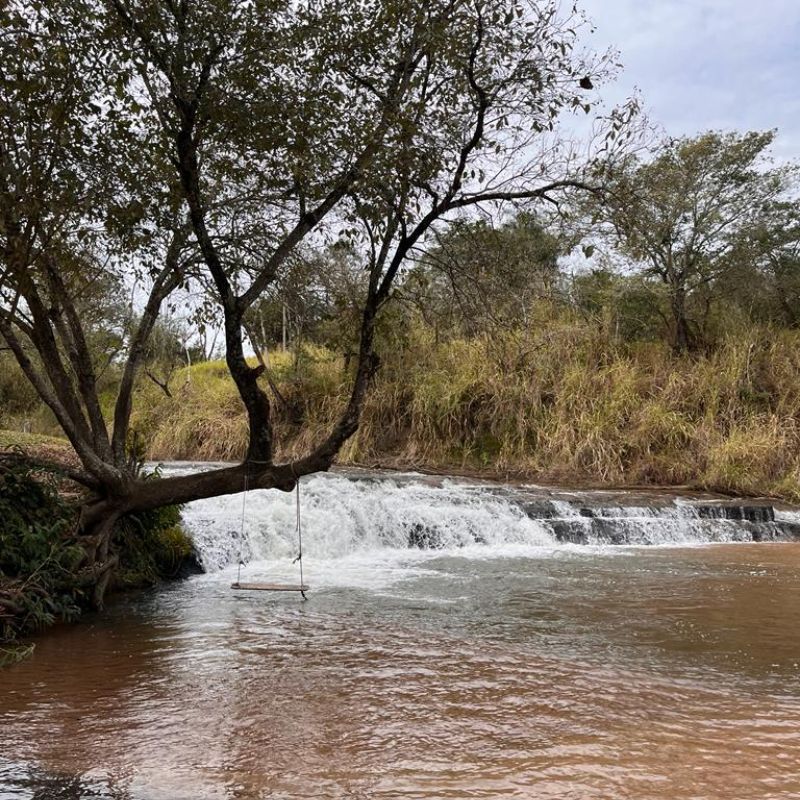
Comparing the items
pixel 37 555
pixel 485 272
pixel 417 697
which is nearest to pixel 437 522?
pixel 485 272

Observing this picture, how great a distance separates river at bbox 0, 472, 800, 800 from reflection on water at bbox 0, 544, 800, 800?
0.05 feet

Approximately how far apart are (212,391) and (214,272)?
602 inches

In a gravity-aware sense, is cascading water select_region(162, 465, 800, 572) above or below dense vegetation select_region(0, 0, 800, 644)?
below

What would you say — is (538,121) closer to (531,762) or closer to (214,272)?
(214,272)

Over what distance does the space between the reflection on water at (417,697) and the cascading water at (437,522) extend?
7.88 feet

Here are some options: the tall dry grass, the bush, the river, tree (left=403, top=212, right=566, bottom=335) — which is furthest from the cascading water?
A: tree (left=403, top=212, right=566, bottom=335)

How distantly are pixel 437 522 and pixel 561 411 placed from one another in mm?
6415

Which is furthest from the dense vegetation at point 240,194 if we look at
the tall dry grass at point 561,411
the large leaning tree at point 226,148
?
the tall dry grass at point 561,411

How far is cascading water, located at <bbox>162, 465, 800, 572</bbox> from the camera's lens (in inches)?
413

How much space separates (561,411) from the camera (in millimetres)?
17156

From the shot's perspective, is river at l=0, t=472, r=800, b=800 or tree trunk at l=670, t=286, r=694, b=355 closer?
river at l=0, t=472, r=800, b=800

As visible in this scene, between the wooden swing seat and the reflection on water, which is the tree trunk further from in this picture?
the wooden swing seat

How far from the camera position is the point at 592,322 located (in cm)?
1906

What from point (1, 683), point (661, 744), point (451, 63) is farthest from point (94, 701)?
point (451, 63)
